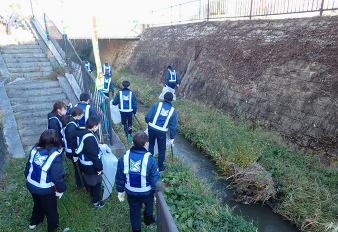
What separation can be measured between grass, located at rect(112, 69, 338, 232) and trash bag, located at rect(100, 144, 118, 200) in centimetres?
300

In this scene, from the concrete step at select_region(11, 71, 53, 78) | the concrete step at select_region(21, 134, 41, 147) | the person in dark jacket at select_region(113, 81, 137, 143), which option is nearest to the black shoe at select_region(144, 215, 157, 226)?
the person in dark jacket at select_region(113, 81, 137, 143)

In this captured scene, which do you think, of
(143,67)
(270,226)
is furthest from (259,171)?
(143,67)

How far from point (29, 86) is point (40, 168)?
17.8 feet

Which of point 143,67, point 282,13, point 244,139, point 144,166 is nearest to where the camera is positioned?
point 144,166

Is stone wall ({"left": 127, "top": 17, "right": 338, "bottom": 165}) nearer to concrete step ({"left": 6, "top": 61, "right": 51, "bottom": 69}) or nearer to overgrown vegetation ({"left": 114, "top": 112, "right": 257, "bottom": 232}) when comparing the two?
overgrown vegetation ({"left": 114, "top": 112, "right": 257, "bottom": 232})

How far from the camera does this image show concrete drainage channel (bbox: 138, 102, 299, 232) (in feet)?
15.0

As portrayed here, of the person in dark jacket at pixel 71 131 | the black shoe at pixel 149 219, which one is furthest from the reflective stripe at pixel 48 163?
the black shoe at pixel 149 219

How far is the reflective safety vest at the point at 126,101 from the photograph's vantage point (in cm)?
663

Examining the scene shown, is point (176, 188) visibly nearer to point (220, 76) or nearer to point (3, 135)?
point (3, 135)

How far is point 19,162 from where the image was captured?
5.28m

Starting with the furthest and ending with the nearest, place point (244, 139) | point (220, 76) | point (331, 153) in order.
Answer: point (220, 76) → point (244, 139) → point (331, 153)

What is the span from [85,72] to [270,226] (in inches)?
223

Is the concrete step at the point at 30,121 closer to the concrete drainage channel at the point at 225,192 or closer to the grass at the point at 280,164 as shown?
the concrete drainage channel at the point at 225,192

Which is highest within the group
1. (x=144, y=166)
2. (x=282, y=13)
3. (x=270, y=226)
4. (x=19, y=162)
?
(x=282, y=13)
